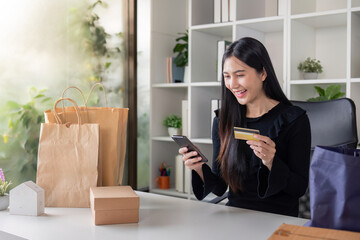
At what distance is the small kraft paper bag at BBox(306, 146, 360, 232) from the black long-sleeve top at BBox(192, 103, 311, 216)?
53 cm

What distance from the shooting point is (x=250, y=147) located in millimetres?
1616

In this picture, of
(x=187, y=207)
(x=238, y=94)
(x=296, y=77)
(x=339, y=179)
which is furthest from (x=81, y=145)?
(x=296, y=77)

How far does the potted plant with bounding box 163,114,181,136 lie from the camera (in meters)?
3.17

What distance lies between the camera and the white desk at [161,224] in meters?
1.18

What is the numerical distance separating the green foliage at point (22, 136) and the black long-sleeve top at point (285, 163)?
4.15 feet

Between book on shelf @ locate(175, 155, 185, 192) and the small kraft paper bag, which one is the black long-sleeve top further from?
book on shelf @ locate(175, 155, 185, 192)

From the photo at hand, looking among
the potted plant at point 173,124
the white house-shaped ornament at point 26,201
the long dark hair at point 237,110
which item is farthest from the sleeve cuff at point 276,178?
the potted plant at point 173,124

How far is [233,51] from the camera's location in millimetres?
1699

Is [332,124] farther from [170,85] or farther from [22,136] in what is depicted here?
[22,136]

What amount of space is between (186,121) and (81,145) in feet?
5.20

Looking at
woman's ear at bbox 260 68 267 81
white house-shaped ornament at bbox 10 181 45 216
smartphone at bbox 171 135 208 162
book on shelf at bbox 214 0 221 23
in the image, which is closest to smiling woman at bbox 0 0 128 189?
book on shelf at bbox 214 0 221 23

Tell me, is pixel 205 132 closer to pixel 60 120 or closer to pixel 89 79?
pixel 89 79

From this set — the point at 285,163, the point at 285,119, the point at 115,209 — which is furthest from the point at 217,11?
the point at 115,209

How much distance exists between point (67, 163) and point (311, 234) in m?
0.93
